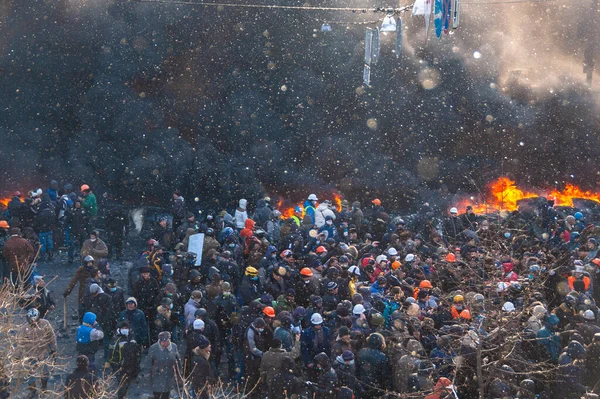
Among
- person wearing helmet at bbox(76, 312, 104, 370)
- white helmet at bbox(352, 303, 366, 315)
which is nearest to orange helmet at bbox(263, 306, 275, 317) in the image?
white helmet at bbox(352, 303, 366, 315)

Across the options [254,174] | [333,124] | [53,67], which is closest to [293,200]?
[254,174]

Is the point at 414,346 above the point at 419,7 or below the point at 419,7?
below

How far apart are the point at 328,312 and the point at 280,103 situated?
14.8m

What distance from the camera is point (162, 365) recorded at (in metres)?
10.0

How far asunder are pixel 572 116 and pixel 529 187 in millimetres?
2903

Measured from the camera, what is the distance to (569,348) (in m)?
9.90

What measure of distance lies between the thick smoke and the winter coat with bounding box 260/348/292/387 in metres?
→ 14.2

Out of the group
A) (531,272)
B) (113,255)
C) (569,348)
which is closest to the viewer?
(569,348)

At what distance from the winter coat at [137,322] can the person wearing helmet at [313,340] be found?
Answer: 2509 millimetres

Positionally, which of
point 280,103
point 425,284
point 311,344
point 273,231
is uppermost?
point 280,103

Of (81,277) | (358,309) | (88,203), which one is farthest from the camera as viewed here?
(88,203)

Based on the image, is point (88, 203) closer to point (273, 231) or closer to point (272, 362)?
point (273, 231)

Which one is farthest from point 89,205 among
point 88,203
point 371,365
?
point 371,365

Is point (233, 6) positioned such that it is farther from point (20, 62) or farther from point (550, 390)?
point (550, 390)
